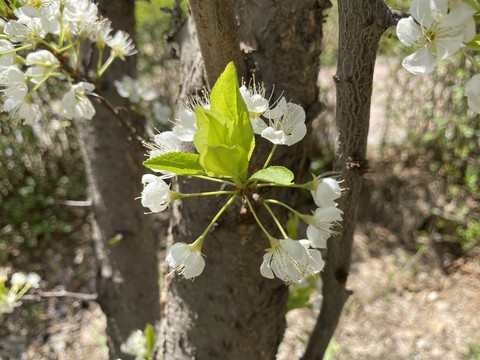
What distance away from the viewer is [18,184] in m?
3.71

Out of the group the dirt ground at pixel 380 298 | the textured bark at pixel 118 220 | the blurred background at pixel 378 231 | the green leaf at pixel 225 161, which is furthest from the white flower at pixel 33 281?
the blurred background at pixel 378 231

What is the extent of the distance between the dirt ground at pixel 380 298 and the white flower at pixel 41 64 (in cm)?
185

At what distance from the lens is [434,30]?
1.62ft

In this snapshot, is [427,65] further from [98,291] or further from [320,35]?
[98,291]

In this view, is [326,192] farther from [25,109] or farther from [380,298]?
[380,298]

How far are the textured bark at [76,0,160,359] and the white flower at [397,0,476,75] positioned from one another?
1130 mm

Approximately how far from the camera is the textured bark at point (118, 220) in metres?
1.47

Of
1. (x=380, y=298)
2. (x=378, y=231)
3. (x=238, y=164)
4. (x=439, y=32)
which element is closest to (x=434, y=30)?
(x=439, y=32)

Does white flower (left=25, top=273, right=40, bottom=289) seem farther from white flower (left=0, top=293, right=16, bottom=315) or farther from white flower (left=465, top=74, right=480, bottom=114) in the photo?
white flower (left=465, top=74, right=480, bottom=114)

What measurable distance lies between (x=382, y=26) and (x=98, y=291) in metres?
1.44

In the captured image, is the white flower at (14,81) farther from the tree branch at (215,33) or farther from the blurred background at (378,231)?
the blurred background at (378,231)

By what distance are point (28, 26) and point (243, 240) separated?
61 cm

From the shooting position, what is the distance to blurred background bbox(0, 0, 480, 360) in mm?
2691

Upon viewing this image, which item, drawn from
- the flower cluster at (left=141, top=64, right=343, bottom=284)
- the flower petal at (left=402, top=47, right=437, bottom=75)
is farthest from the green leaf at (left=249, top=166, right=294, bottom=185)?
the flower petal at (left=402, top=47, right=437, bottom=75)
